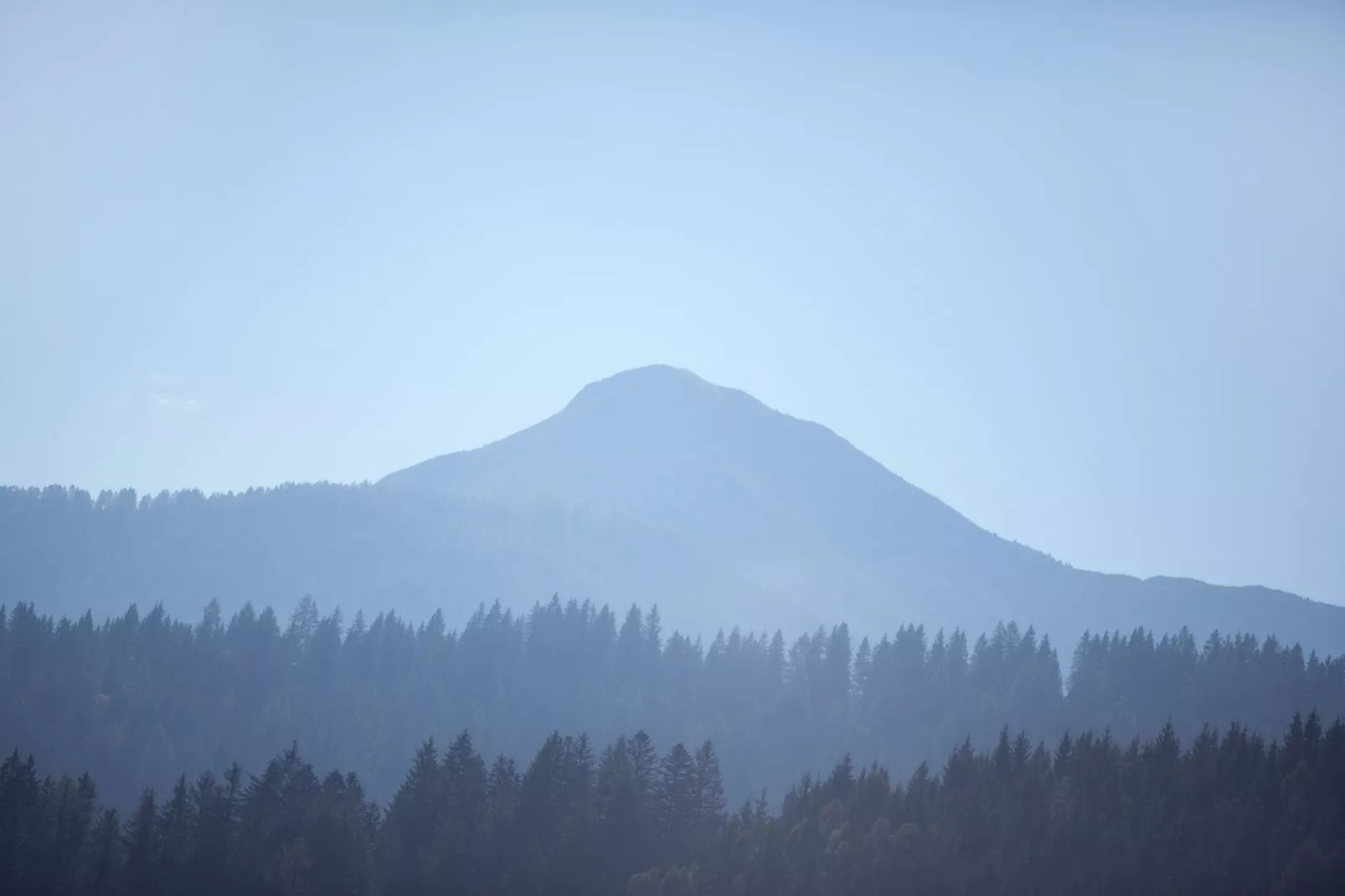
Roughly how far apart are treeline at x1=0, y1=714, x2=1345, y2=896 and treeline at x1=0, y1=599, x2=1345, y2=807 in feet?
142

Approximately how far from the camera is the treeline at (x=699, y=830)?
302 ft

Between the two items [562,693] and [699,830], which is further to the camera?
[562,693]

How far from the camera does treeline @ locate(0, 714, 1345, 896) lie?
92.1 meters

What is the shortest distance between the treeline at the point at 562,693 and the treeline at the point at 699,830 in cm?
4328

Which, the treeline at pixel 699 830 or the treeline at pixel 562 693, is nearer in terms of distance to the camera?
the treeline at pixel 699 830

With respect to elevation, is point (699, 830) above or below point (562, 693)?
below

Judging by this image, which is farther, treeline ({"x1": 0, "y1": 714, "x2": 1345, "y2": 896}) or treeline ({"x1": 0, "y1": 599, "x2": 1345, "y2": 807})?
treeline ({"x1": 0, "y1": 599, "x2": 1345, "y2": 807})

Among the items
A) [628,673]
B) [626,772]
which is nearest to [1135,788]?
[626,772]

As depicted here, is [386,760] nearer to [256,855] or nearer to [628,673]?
[628,673]

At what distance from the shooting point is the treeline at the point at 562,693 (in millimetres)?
152875

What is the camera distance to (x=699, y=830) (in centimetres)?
10612

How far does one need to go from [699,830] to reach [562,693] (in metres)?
73.8

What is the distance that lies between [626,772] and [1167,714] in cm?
7609

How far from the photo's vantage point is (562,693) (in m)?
178
